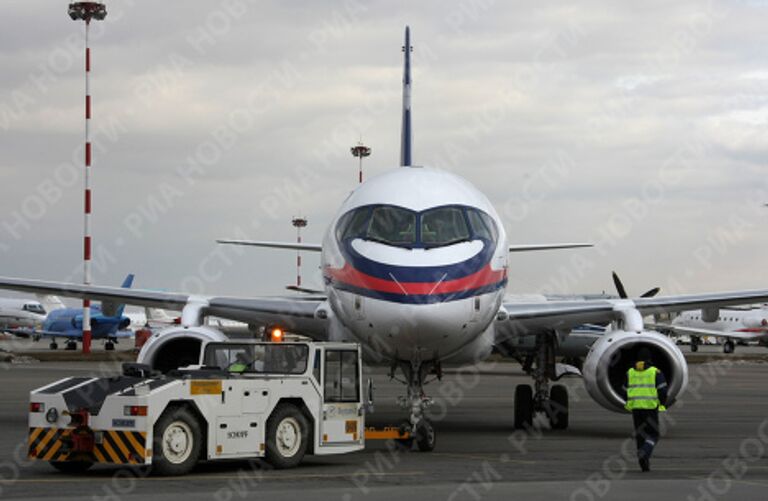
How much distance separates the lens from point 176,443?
14859 mm

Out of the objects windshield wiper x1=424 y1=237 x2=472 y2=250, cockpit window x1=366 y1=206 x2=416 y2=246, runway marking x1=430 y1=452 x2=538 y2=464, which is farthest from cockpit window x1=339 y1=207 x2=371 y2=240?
runway marking x1=430 y1=452 x2=538 y2=464

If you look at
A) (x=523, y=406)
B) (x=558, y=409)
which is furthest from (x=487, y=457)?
(x=558, y=409)

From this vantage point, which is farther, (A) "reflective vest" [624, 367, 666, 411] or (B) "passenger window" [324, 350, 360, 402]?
(A) "reflective vest" [624, 367, 666, 411]

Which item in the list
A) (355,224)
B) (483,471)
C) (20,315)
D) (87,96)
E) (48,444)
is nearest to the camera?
(48,444)

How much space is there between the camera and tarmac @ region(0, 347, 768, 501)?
43.0ft

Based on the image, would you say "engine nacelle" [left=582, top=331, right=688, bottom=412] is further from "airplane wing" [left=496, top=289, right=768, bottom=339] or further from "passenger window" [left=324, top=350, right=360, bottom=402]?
"passenger window" [left=324, top=350, right=360, bottom=402]

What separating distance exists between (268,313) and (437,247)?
533 cm

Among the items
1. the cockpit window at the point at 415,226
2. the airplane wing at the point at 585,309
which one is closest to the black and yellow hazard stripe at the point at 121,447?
the cockpit window at the point at 415,226

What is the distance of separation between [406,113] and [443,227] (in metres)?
8.90

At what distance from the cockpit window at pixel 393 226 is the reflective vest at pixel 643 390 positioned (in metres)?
3.69

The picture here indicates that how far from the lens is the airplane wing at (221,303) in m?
21.3

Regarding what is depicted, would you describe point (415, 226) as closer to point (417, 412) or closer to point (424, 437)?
point (417, 412)

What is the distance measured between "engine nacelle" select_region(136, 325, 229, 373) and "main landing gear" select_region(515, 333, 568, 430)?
6376mm

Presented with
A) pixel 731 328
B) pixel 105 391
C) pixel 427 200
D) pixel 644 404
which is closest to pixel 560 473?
pixel 644 404
